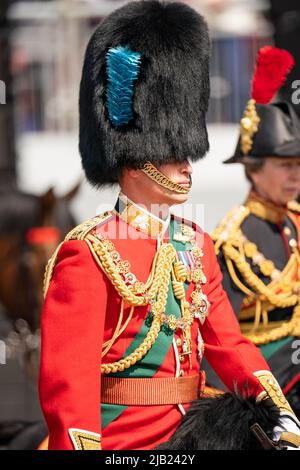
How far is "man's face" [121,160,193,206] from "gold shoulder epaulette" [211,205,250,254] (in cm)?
128

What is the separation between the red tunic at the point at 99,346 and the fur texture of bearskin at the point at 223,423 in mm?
80

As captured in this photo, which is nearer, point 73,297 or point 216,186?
point 73,297

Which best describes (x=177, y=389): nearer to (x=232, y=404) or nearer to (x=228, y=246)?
(x=232, y=404)

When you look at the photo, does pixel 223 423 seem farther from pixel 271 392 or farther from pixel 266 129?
pixel 266 129

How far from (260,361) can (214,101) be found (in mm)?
8044

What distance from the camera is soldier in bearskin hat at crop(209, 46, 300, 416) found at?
4.36 meters

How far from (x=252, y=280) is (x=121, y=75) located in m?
1.47

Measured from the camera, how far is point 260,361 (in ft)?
10.4

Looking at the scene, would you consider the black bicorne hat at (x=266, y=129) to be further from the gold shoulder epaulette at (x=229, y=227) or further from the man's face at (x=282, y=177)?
the gold shoulder epaulette at (x=229, y=227)

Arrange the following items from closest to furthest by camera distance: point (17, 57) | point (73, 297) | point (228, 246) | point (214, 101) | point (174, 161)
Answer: point (73, 297)
point (174, 161)
point (228, 246)
point (17, 57)
point (214, 101)

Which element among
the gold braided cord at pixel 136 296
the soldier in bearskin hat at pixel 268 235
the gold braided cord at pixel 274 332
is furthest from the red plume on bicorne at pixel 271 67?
the gold braided cord at pixel 136 296
